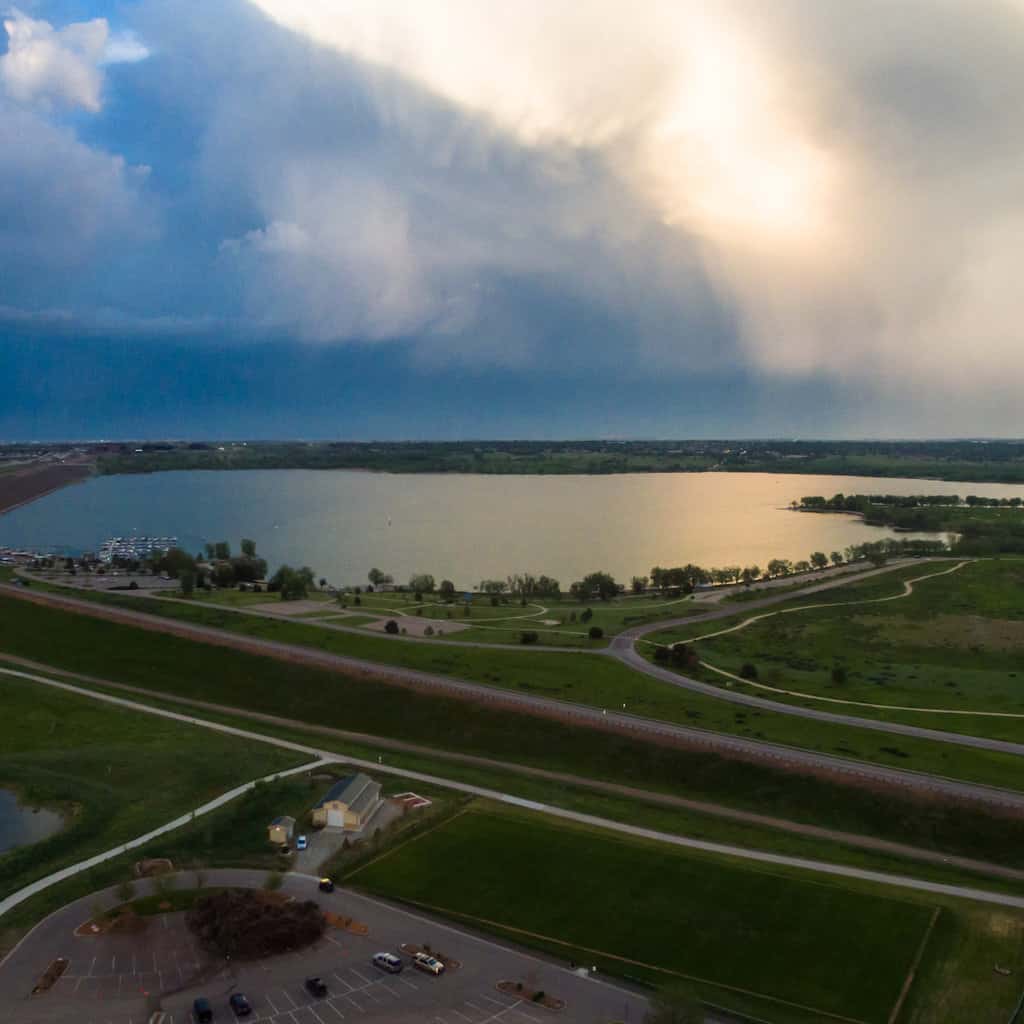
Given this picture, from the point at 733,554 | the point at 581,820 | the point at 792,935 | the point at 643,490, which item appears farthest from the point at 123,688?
the point at 643,490

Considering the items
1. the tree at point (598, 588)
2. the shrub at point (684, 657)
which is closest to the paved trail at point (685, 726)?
the shrub at point (684, 657)

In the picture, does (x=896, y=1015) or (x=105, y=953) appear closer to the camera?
(x=896, y=1015)

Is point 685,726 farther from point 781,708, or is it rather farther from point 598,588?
point 598,588

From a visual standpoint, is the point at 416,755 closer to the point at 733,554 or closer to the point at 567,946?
the point at 567,946

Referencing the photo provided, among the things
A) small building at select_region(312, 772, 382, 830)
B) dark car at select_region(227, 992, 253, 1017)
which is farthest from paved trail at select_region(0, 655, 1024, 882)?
dark car at select_region(227, 992, 253, 1017)

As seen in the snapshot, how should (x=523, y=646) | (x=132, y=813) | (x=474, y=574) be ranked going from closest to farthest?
1. (x=132, y=813)
2. (x=523, y=646)
3. (x=474, y=574)

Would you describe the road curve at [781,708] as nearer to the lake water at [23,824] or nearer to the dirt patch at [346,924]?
the dirt patch at [346,924]

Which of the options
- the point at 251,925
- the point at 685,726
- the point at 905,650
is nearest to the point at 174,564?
the point at 685,726
